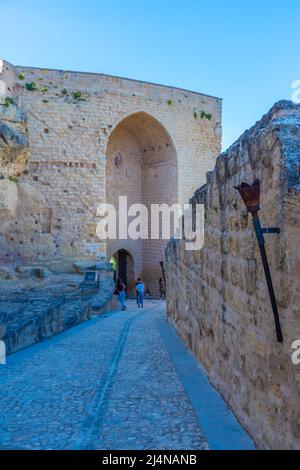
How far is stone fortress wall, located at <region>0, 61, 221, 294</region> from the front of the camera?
17422 millimetres

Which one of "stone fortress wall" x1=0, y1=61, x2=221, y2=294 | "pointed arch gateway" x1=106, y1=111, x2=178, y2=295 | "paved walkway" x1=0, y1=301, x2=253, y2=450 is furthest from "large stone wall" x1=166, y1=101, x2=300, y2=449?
"pointed arch gateway" x1=106, y1=111, x2=178, y2=295

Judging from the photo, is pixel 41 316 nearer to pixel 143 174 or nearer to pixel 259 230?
pixel 259 230

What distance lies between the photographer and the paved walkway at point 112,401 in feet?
10.8

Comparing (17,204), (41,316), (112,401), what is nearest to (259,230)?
(112,401)

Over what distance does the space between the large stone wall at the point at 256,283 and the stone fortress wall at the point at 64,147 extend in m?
13.9

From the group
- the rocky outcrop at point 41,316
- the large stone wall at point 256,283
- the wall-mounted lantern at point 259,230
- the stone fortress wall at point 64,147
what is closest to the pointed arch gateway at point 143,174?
the stone fortress wall at point 64,147

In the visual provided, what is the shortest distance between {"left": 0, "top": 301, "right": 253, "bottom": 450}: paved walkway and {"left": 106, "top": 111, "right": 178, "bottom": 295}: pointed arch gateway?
579 inches

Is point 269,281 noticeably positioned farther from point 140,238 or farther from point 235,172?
point 140,238

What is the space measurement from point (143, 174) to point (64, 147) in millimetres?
5409

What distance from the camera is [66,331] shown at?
8766mm

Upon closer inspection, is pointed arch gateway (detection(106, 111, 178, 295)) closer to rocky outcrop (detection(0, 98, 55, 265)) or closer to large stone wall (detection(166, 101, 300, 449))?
rocky outcrop (detection(0, 98, 55, 265))

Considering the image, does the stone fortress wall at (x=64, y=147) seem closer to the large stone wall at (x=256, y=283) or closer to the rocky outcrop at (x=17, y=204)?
the rocky outcrop at (x=17, y=204)

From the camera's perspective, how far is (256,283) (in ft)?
9.41
